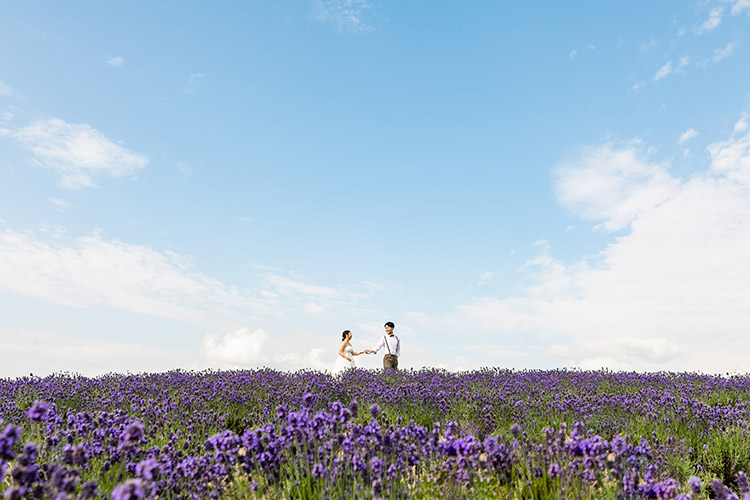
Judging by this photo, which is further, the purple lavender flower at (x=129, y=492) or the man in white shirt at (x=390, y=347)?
the man in white shirt at (x=390, y=347)

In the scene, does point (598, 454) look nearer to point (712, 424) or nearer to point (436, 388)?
point (712, 424)

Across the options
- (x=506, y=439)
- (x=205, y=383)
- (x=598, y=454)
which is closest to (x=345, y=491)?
(x=598, y=454)

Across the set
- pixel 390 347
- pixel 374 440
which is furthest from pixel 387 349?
pixel 374 440

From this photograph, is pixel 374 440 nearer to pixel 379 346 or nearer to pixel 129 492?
pixel 129 492

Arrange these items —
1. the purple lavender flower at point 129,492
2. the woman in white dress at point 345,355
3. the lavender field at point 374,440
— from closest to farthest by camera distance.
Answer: the purple lavender flower at point 129,492
the lavender field at point 374,440
the woman in white dress at point 345,355

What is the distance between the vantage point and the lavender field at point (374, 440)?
327 centimetres

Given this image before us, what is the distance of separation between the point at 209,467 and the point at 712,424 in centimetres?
564

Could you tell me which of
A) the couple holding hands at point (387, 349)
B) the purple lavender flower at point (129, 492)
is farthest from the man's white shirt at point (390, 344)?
A: the purple lavender flower at point (129, 492)

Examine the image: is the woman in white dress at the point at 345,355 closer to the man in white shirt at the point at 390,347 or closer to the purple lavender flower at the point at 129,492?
the man in white shirt at the point at 390,347

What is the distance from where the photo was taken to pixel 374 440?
137 inches

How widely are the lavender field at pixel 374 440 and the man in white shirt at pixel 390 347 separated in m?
2.22

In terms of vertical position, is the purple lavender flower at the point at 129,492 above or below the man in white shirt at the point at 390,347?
below

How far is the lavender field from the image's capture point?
10.7 ft

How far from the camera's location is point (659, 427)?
626 cm
